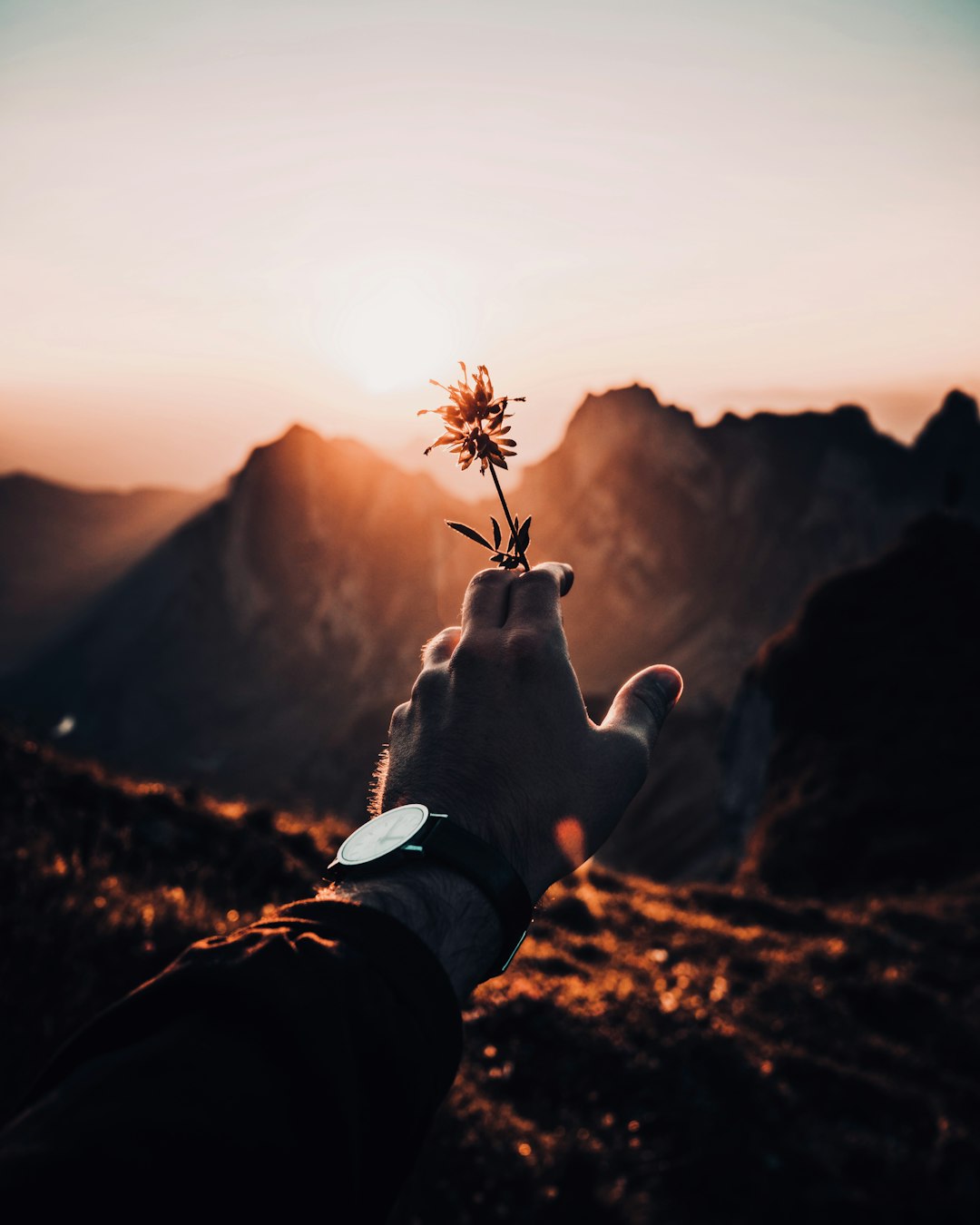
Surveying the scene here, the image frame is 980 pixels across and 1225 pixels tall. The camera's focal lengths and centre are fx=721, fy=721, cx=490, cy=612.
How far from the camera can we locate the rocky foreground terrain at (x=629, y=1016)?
478 cm

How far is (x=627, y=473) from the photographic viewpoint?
130 meters

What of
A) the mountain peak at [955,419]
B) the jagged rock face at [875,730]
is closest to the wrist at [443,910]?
the jagged rock face at [875,730]

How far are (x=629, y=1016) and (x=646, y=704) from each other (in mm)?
6401

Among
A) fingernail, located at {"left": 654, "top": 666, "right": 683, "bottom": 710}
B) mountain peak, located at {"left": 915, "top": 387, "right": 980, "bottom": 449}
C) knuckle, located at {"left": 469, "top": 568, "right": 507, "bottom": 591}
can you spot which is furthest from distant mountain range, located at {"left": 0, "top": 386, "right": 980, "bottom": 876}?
knuckle, located at {"left": 469, "top": 568, "right": 507, "bottom": 591}

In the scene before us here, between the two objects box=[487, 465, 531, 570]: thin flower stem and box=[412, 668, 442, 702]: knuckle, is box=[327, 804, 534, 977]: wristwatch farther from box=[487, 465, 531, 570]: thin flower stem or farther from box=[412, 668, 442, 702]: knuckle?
box=[487, 465, 531, 570]: thin flower stem

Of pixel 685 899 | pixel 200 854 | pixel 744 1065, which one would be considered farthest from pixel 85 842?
pixel 685 899

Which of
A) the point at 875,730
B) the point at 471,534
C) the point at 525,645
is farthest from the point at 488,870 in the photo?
the point at 875,730

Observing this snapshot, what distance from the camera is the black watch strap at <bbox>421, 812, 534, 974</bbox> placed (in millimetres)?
1881

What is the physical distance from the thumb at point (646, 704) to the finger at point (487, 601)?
19.6 inches

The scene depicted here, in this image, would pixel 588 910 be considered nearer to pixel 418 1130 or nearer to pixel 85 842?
pixel 85 842

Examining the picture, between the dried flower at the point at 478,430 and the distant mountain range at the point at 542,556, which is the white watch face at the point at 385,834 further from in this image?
the distant mountain range at the point at 542,556

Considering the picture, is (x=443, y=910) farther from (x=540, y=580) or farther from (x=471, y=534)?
(x=540, y=580)

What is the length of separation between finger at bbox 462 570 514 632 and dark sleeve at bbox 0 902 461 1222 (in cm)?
112

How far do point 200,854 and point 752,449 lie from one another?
5019 inches
